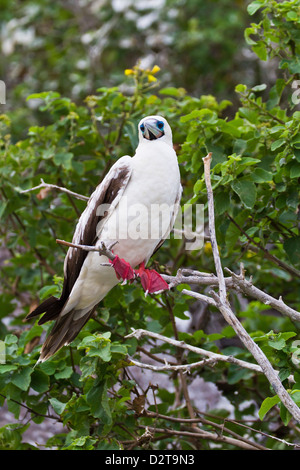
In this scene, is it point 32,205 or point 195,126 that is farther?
point 32,205

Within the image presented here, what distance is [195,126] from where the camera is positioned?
3.57m

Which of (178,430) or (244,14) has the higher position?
(244,14)

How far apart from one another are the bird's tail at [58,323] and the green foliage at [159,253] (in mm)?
72

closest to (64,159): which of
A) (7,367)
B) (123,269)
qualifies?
(123,269)

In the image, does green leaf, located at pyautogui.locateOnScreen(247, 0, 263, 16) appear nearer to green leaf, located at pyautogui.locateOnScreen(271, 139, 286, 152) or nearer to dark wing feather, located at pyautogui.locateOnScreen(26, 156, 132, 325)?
green leaf, located at pyautogui.locateOnScreen(271, 139, 286, 152)

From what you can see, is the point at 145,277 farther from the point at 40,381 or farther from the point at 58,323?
the point at 40,381

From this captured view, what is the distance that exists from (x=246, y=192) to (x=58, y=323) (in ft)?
4.34

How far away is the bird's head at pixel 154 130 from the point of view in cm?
344

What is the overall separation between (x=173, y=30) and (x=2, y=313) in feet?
15.9

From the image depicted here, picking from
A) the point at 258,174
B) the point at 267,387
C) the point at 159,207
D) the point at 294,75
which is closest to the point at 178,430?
the point at 267,387

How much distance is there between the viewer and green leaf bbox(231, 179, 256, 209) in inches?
129

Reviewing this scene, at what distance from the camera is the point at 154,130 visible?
3426 mm

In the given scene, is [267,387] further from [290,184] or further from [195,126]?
[195,126]

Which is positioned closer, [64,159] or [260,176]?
[260,176]
